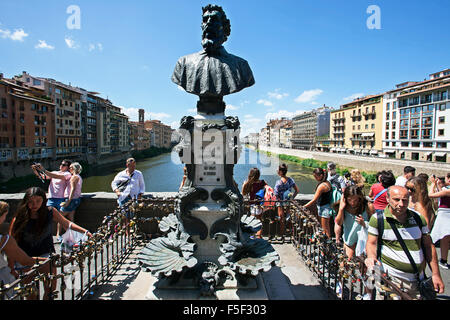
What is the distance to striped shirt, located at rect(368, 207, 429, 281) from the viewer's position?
2.66 metres

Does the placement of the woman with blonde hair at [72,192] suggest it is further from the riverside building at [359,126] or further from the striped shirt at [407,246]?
the riverside building at [359,126]

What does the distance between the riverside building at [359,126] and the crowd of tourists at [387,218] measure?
179 feet

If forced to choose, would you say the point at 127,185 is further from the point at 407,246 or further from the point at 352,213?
the point at 407,246

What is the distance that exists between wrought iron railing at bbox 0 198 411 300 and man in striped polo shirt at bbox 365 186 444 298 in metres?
0.32

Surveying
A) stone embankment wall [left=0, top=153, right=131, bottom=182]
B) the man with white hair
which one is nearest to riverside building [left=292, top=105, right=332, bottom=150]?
stone embankment wall [left=0, top=153, right=131, bottom=182]

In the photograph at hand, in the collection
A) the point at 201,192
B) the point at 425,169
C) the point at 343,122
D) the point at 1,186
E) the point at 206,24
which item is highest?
the point at 343,122

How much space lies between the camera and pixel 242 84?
427 cm

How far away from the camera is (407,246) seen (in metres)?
2.68

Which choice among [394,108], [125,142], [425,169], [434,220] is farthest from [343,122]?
[434,220]

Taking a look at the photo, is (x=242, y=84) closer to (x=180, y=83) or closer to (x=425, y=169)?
(x=180, y=83)

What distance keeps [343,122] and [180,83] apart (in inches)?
2621

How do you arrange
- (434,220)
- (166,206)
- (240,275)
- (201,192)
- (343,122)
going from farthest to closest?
(343,122)
(166,206)
(434,220)
(201,192)
(240,275)

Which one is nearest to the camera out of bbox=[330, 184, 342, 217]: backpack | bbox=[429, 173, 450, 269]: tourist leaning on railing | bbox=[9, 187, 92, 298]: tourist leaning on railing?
bbox=[9, 187, 92, 298]: tourist leaning on railing

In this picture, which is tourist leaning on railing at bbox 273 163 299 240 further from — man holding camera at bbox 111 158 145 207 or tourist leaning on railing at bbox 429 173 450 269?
man holding camera at bbox 111 158 145 207
